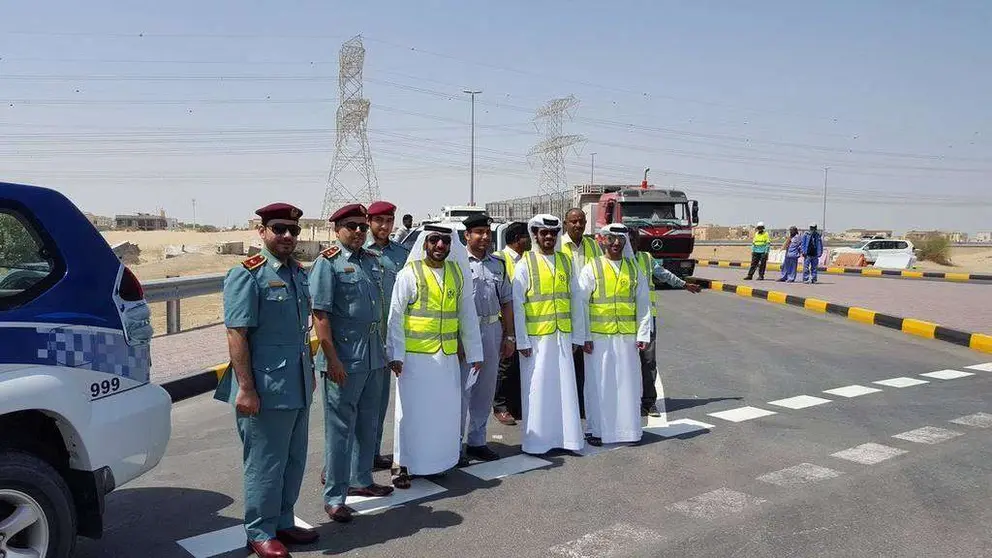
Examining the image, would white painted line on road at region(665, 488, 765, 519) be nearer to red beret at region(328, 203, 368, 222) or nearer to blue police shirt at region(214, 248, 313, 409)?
blue police shirt at region(214, 248, 313, 409)

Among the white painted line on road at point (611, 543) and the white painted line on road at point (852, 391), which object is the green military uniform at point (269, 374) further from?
the white painted line on road at point (852, 391)

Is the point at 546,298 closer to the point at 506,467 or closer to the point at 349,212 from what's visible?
the point at 506,467

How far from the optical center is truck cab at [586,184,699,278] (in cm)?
2094

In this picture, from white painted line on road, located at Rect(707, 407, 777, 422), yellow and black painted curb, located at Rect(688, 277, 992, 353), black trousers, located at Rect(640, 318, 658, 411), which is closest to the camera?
white painted line on road, located at Rect(707, 407, 777, 422)

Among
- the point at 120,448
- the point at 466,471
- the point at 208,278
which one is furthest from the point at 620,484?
the point at 208,278

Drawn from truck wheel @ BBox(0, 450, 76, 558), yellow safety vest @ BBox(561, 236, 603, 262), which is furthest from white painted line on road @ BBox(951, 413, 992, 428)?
truck wheel @ BBox(0, 450, 76, 558)

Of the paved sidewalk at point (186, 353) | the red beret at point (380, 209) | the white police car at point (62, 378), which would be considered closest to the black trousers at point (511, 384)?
the red beret at point (380, 209)

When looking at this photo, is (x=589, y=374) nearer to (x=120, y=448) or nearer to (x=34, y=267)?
(x=120, y=448)

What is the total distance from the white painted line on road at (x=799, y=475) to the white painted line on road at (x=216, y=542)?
3.08 metres

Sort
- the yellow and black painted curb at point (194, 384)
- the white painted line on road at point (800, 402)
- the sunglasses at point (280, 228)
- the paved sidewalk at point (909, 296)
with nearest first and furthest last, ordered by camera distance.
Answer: the sunglasses at point (280, 228) → the white painted line on road at point (800, 402) → the yellow and black painted curb at point (194, 384) → the paved sidewalk at point (909, 296)

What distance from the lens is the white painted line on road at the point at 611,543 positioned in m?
4.00

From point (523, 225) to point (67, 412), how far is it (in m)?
4.24

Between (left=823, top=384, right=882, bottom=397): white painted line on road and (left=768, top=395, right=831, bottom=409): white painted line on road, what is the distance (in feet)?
1.23

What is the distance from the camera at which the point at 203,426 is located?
6777 millimetres
